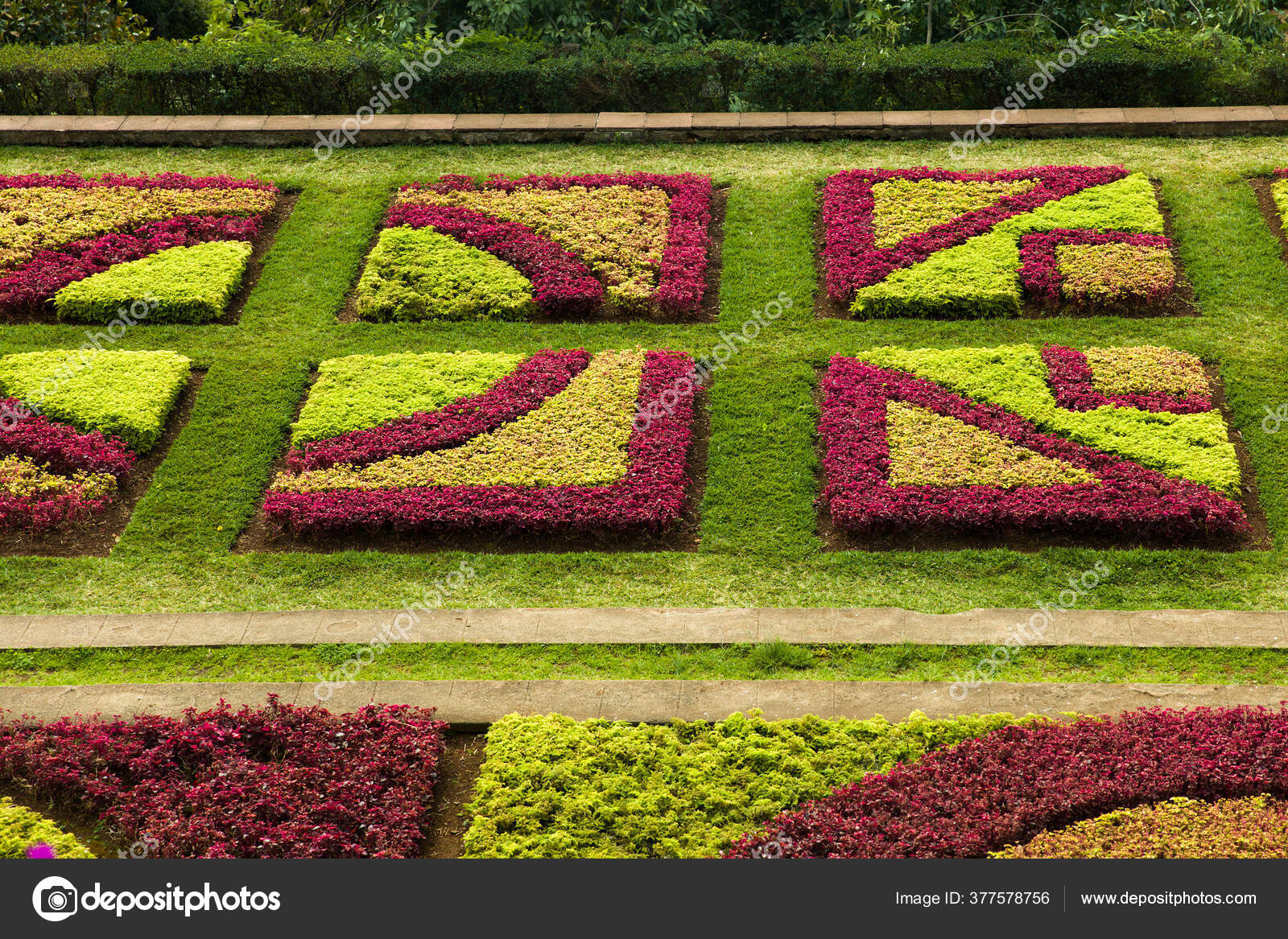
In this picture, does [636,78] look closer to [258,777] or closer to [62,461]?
[62,461]

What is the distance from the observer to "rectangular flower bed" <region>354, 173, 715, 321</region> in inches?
565

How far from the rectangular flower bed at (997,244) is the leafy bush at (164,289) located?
6.56m

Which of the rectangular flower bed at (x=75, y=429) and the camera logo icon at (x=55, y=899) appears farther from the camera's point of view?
the rectangular flower bed at (x=75, y=429)

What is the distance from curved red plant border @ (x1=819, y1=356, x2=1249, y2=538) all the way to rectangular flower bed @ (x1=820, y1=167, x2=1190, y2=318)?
2.56 metres

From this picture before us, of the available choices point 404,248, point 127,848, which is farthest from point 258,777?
point 404,248

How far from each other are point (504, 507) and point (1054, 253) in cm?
695

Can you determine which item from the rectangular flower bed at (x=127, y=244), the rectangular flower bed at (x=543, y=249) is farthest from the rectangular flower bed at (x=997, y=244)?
the rectangular flower bed at (x=127, y=244)

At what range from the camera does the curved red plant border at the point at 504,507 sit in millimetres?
11336

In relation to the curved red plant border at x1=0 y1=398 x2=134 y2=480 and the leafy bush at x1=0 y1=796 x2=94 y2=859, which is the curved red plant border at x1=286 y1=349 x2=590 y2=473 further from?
the leafy bush at x1=0 y1=796 x2=94 y2=859

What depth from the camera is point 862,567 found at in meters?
10.9

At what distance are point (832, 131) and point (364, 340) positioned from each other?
699cm

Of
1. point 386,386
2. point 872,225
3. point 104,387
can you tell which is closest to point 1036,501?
point 872,225

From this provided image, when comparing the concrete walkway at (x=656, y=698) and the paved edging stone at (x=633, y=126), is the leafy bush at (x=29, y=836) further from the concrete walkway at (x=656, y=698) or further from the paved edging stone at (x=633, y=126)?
the paved edging stone at (x=633, y=126)

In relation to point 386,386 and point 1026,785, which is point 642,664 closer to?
point 1026,785
